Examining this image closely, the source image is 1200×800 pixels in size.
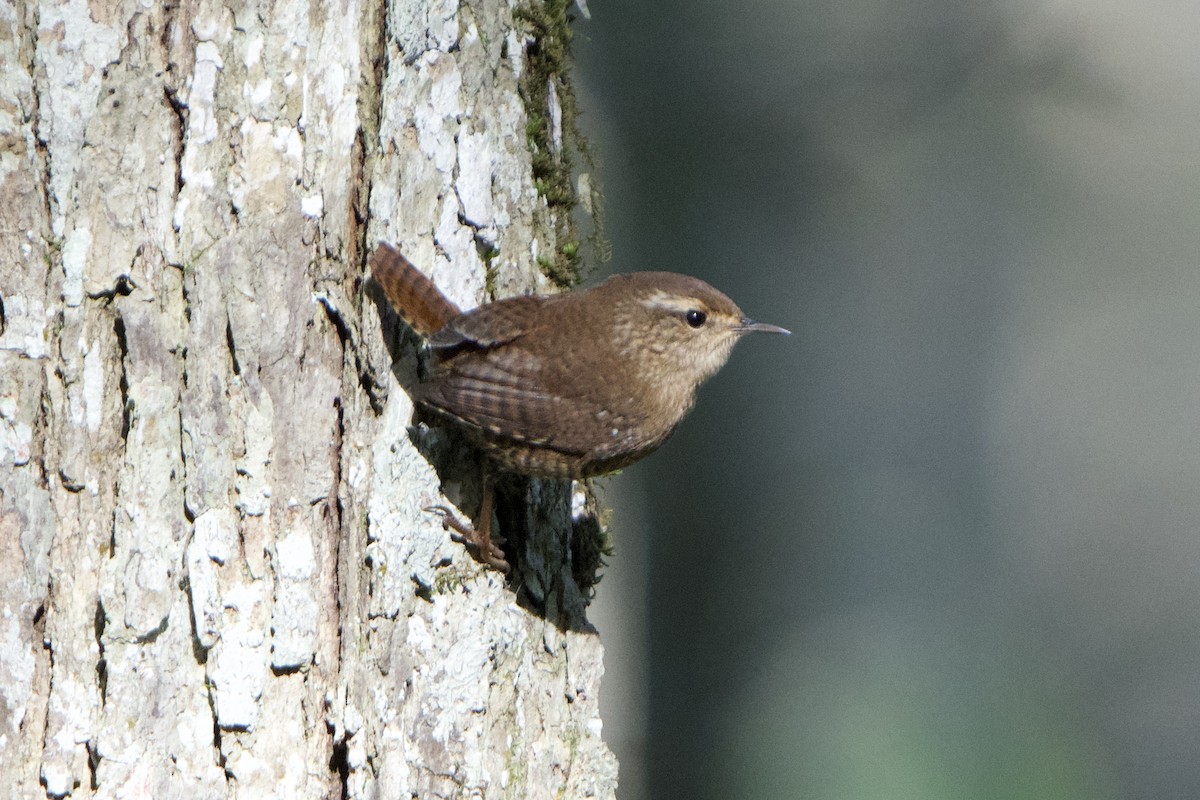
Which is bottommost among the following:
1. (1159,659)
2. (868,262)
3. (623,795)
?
(623,795)

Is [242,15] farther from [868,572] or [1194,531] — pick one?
[1194,531]

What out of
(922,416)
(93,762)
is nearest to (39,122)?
(93,762)

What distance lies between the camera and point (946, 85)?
4910mm

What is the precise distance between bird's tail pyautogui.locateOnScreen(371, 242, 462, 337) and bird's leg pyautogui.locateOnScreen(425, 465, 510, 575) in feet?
1.42

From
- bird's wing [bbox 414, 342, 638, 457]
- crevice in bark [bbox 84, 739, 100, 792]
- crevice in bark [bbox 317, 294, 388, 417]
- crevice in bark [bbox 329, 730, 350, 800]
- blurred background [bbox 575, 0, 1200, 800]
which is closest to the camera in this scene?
crevice in bark [bbox 84, 739, 100, 792]

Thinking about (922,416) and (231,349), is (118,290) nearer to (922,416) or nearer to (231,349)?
(231,349)

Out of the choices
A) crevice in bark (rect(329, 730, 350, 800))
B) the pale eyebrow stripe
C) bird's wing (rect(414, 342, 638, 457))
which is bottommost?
crevice in bark (rect(329, 730, 350, 800))

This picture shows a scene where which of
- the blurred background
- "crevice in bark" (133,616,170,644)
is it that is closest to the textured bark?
"crevice in bark" (133,616,170,644)

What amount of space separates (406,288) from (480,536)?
1.93 ft

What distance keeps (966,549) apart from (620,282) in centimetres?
263

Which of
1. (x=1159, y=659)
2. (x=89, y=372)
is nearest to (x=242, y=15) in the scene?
(x=89, y=372)

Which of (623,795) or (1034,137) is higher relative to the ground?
(1034,137)

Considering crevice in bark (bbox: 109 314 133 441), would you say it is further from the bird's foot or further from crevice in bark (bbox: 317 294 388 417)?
the bird's foot

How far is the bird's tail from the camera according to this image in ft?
8.02
